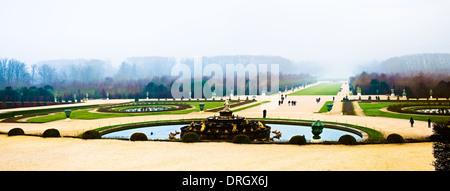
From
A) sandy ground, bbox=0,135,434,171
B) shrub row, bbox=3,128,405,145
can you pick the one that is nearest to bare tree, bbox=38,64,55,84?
shrub row, bbox=3,128,405,145

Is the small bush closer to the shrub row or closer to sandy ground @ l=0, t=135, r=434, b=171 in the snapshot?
sandy ground @ l=0, t=135, r=434, b=171

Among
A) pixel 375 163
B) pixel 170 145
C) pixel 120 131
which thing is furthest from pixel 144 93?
pixel 375 163

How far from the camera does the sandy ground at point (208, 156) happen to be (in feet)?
39.6

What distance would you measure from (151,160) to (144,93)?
64.3 metres

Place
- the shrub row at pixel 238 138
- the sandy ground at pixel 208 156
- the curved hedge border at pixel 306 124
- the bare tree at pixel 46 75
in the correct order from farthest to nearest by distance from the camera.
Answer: the bare tree at pixel 46 75
the curved hedge border at pixel 306 124
the shrub row at pixel 238 138
the sandy ground at pixel 208 156

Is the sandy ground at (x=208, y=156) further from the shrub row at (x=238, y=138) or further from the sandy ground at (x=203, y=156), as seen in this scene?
the shrub row at (x=238, y=138)

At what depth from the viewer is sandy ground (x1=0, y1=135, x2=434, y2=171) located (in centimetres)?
1206

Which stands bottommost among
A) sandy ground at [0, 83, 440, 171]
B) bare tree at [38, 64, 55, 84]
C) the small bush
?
sandy ground at [0, 83, 440, 171]

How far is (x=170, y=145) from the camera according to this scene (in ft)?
55.3

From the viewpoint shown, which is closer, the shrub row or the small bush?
the small bush

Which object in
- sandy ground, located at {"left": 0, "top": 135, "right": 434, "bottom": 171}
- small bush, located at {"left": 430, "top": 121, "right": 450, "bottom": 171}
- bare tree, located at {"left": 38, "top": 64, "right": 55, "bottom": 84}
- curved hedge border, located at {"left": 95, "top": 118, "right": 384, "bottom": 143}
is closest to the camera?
small bush, located at {"left": 430, "top": 121, "right": 450, "bottom": 171}

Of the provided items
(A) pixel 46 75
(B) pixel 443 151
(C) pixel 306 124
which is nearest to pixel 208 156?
(B) pixel 443 151

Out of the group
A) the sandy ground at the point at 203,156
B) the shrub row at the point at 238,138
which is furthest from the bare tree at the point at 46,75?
the sandy ground at the point at 203,156
